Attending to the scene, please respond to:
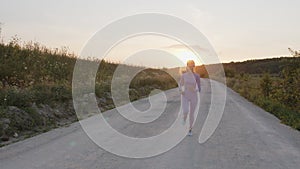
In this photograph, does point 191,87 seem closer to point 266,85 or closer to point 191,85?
point 191,85

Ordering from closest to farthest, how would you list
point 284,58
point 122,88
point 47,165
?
point 47,165 → point 284,58 → point 122,88

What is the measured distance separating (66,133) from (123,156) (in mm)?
3270

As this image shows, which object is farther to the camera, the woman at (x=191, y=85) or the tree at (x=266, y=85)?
the tree at (x=266, y=85)

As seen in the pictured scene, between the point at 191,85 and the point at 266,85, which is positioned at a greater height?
the point at 191,85

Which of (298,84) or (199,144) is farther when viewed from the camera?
(298,84)

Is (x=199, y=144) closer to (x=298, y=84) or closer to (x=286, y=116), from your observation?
(x=286, y=116)

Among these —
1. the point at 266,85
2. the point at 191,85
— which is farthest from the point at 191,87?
the point at 266,85

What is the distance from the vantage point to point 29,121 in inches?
405

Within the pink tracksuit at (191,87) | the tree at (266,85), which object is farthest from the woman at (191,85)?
the tree at (266,85)

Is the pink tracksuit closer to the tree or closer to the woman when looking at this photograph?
the woman

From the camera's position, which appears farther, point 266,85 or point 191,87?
point 266,85

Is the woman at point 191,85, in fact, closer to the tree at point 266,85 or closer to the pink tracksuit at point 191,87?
the pink tracksuit at point 191,87

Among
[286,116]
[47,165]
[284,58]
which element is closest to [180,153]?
[47,165]

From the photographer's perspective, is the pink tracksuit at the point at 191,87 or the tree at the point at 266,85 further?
the tree at the point at 266,85
